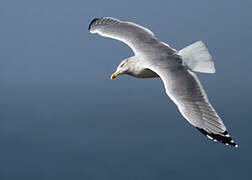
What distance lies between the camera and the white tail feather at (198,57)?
17.0 feet

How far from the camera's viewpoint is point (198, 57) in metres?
5.28

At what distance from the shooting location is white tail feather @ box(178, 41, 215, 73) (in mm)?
5172

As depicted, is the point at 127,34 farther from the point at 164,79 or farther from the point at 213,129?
the point at 213,129

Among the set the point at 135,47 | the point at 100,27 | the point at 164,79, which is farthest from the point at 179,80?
the point at 100,27

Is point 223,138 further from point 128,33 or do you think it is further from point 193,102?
point 128,33

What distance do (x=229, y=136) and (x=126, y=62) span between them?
1559 millimetres

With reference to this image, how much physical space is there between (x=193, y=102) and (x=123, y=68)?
3.83 feet

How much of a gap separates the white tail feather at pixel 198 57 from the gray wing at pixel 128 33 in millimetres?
194

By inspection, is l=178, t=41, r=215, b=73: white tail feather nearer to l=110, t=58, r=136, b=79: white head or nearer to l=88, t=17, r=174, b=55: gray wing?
l=88, t=17, r=174, b=55: gray wing

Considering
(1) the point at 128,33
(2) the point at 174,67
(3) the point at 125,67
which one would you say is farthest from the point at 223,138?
(1) the point at 128,33

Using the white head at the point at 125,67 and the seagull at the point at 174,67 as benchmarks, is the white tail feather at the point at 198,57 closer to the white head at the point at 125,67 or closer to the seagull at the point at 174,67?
the seagull at the point at 174,67

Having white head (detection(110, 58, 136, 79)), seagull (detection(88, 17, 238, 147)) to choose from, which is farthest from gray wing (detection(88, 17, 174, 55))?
white head (detection(110, 58, 136, 79))

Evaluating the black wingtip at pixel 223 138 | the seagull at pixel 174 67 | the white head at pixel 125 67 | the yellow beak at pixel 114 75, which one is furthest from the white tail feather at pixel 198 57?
the black wingtip at pixel 223 138

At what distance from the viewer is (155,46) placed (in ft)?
18.4
